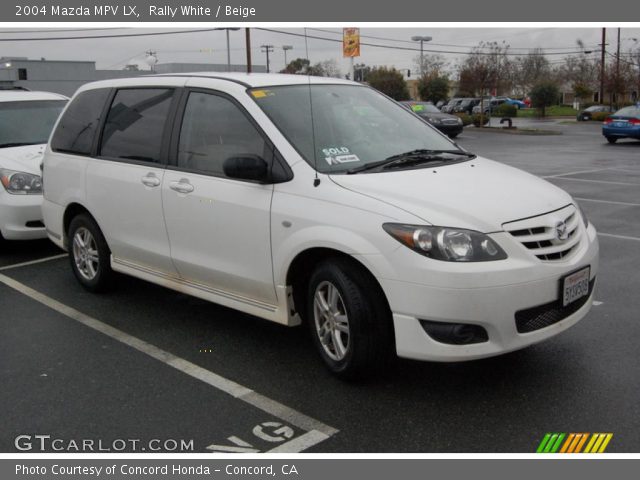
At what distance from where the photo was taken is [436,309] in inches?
155

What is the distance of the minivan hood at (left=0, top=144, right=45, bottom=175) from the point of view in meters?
8.29

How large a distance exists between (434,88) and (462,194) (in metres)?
53.5

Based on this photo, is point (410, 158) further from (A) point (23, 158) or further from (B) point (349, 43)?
(A) point (23, 158)

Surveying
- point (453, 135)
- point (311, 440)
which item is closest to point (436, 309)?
point (311, 440)

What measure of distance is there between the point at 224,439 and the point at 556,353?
2332 mm

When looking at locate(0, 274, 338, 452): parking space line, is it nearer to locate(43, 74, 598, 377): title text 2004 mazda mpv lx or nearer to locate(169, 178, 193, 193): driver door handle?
locate(43, 74, 598, 377): title text 2004 mazda mpv lx

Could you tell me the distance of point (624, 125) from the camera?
2492cm

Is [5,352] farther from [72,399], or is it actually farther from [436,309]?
[436,309]

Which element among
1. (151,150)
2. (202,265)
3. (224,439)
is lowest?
(224,439)

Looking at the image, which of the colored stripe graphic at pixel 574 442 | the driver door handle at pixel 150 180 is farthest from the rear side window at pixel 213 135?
the colored stripe graphic at pixel 574 442

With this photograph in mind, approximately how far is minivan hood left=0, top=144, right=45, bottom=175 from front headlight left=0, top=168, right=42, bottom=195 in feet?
0.20

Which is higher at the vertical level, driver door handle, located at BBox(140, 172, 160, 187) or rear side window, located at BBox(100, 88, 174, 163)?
rear side window, located at BBox(100, 88, 174, 163)

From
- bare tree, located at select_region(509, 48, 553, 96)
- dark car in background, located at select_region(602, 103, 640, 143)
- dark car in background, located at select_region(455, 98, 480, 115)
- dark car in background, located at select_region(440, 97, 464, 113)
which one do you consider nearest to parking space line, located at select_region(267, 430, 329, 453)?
dark car in background, located at select_region(602, 103, 640, 143)

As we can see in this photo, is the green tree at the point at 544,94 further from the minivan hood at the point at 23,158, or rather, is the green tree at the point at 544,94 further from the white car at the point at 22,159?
the minivan hood at the point at 23,158
